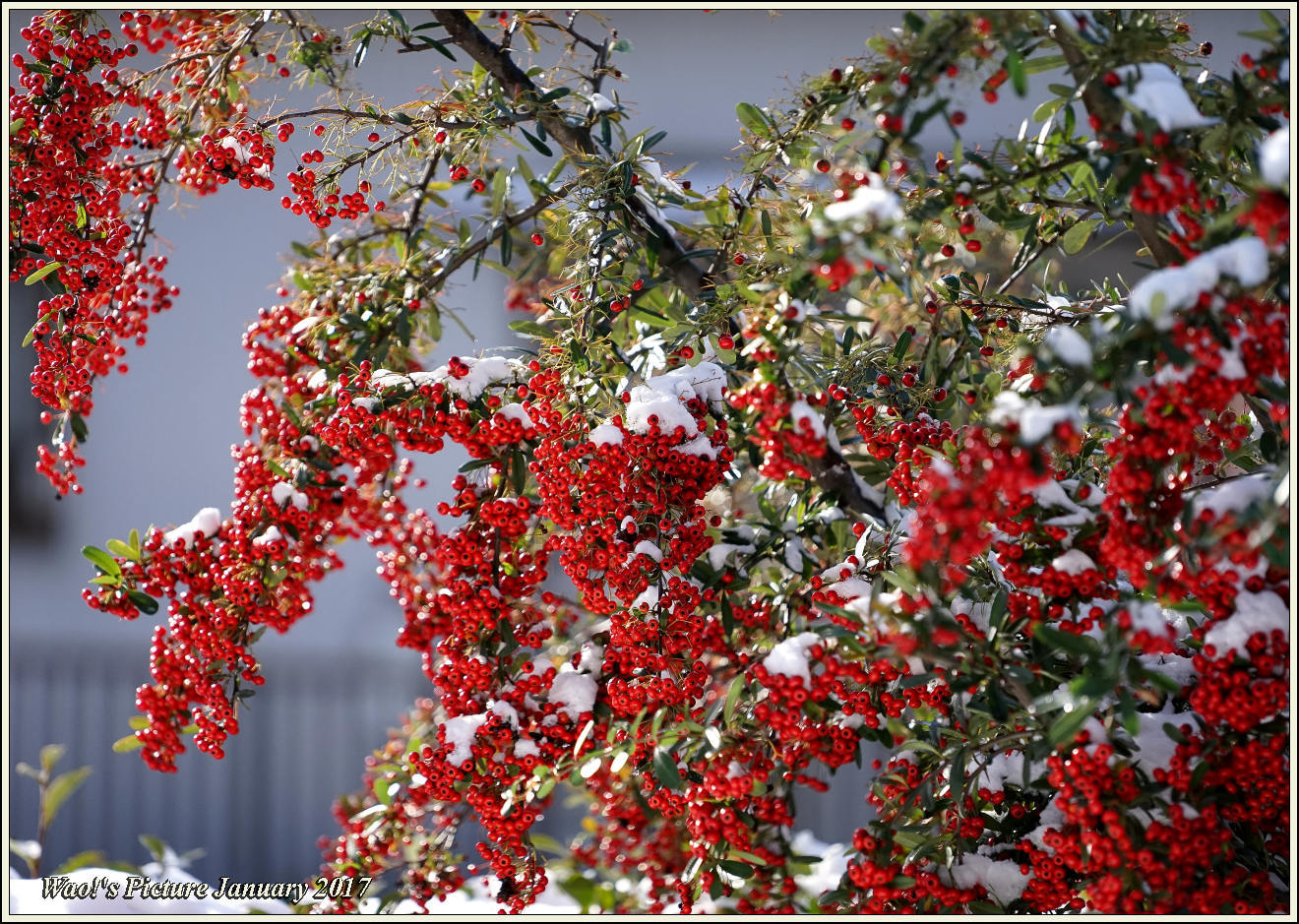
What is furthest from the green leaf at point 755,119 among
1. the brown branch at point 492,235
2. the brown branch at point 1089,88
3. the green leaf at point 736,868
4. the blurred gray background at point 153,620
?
the blurred gray background at point 153,620

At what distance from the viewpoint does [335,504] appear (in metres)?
1.78

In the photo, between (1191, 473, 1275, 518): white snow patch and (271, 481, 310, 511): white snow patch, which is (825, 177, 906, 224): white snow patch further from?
(271, 481, 310, 511): white snow patch

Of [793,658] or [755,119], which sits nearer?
[793,658]

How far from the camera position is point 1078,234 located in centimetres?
163

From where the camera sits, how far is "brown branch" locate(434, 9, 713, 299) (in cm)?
163

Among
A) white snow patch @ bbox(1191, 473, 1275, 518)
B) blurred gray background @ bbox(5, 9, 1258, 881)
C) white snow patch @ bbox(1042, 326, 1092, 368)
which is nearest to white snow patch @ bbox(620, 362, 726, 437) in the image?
white snow patch @ bbox(1042, 326, 1092, 368)

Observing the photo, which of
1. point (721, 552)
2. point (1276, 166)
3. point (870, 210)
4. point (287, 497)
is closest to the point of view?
point (1276, 166)

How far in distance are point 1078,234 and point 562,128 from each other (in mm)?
911

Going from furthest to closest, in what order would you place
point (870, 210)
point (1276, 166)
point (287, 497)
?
point (287, 497)
point (870, 210)
point (1276, 166)

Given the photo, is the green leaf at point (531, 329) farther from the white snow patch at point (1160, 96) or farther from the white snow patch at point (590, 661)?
the white snow patch at point (1160, 96)

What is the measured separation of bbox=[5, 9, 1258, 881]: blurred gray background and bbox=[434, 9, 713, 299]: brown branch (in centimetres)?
268

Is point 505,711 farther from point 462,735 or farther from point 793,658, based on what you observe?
point 793,658

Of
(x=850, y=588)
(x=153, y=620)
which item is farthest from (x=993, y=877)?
(x=153, y=620)

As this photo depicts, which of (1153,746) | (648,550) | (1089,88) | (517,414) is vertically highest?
(1089,88)
